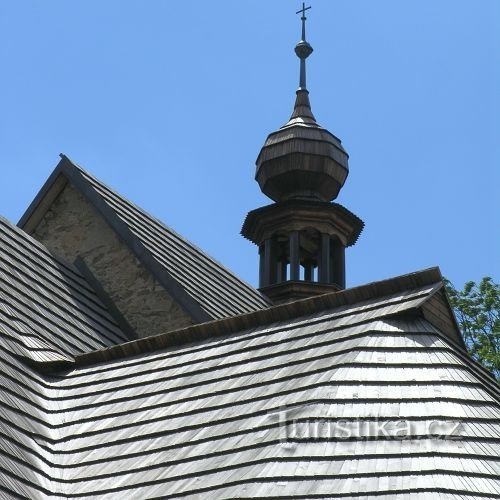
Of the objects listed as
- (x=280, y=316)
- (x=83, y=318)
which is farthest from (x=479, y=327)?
(x=280, y=316)

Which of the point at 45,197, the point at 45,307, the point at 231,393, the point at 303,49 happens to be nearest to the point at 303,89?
the point at 303,49

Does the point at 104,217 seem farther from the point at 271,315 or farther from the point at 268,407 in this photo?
the point at 268,407

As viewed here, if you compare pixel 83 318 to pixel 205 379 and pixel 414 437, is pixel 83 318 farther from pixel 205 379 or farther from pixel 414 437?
pixel 414 437

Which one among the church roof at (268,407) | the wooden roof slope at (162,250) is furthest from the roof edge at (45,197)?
the church roof at (268,407)

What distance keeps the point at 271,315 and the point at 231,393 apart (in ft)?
3.84

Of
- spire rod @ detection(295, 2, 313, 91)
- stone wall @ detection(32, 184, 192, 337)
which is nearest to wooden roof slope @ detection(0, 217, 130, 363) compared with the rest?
stone wall @ detection(32, 184, 192, 337)

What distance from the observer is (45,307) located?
36.7 ft

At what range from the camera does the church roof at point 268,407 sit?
7.25 meters

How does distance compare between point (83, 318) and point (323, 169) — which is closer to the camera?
point (83, 318)

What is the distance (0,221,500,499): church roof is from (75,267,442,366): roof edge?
0.01 m

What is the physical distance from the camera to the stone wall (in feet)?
42.7

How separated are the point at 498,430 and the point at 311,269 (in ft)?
43.8

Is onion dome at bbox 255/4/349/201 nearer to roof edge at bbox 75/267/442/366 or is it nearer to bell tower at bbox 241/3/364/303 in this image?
bell tower at bbox 241/3/364/303

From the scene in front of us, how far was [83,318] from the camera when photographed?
39.1 ft
